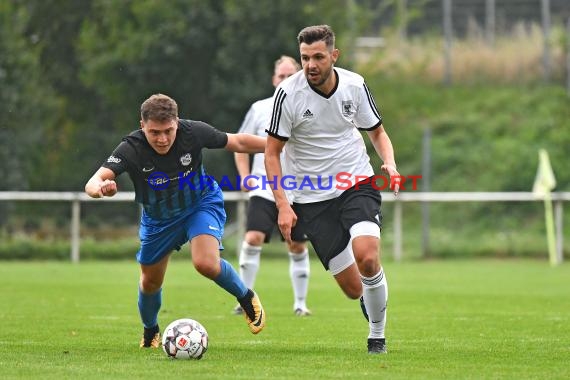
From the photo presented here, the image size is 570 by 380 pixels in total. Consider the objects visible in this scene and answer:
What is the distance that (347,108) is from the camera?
320 inches

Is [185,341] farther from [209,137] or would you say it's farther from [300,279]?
[300,279]

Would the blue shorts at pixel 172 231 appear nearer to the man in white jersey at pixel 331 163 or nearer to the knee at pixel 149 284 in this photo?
the knee at pixel 149 284

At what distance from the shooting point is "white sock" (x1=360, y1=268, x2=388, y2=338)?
782cm

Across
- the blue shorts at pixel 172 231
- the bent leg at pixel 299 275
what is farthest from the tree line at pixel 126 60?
the blue shorts at pixel 172 231

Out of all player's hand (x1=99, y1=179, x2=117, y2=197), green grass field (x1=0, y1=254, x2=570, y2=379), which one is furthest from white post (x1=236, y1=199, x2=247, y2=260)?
player's hand (x1=99, y1=179, x2=117, y2=197)

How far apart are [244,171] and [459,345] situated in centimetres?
384

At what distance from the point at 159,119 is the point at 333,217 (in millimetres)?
1507

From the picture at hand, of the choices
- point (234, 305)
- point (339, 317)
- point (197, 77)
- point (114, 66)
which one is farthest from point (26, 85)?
point (339, 317)

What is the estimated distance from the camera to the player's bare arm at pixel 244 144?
27.0ft

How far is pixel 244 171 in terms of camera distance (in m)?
11.6

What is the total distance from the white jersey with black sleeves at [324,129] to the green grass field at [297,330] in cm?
124

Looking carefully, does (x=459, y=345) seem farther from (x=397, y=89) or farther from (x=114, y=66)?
(x=397, y=89)

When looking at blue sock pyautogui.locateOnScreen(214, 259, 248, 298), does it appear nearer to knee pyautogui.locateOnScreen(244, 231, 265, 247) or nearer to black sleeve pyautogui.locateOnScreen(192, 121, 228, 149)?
black sleeve pyautogui.locateOnScreen(192, 121, 228, 149)

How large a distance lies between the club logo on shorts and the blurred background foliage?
1475 centimetres
